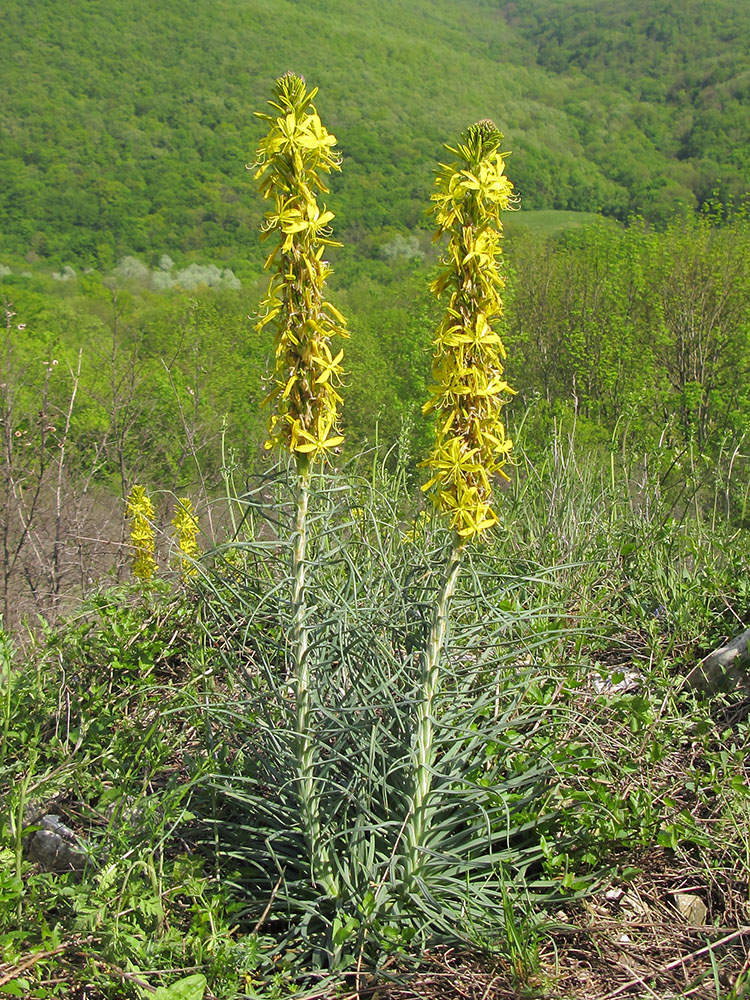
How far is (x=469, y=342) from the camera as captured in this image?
201 cm

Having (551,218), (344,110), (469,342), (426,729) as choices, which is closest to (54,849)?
(426,729)

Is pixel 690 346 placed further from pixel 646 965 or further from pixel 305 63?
pixel 305 63

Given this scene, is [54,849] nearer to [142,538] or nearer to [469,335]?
[469,335]

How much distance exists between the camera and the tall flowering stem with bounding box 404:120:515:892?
6.48ft

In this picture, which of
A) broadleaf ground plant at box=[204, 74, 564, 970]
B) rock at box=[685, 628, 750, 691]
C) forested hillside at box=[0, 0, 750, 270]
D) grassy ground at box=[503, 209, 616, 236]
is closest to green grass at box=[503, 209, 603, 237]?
grassy ground at box=[503, 209, 616, 236]

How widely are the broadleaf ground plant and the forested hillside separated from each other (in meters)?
42.1

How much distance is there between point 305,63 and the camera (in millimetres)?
85250

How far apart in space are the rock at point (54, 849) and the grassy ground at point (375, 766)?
0.02m

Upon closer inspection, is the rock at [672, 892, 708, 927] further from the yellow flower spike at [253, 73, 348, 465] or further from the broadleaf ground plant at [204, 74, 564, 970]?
the yellow flower spike at [253, 73, 348, 465]

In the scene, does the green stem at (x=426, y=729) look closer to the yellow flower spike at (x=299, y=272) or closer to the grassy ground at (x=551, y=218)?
the yellow flower spike at (x=299, y=272)

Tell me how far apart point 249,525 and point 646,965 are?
2363 mm

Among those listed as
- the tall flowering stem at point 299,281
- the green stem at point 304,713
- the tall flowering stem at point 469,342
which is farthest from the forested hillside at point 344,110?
the green stem at point 304,713

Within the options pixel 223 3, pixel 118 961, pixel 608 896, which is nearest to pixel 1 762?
pixel 118 961

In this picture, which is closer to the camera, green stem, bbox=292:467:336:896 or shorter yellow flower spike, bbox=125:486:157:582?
green stem, bbox=292:467:336:896
